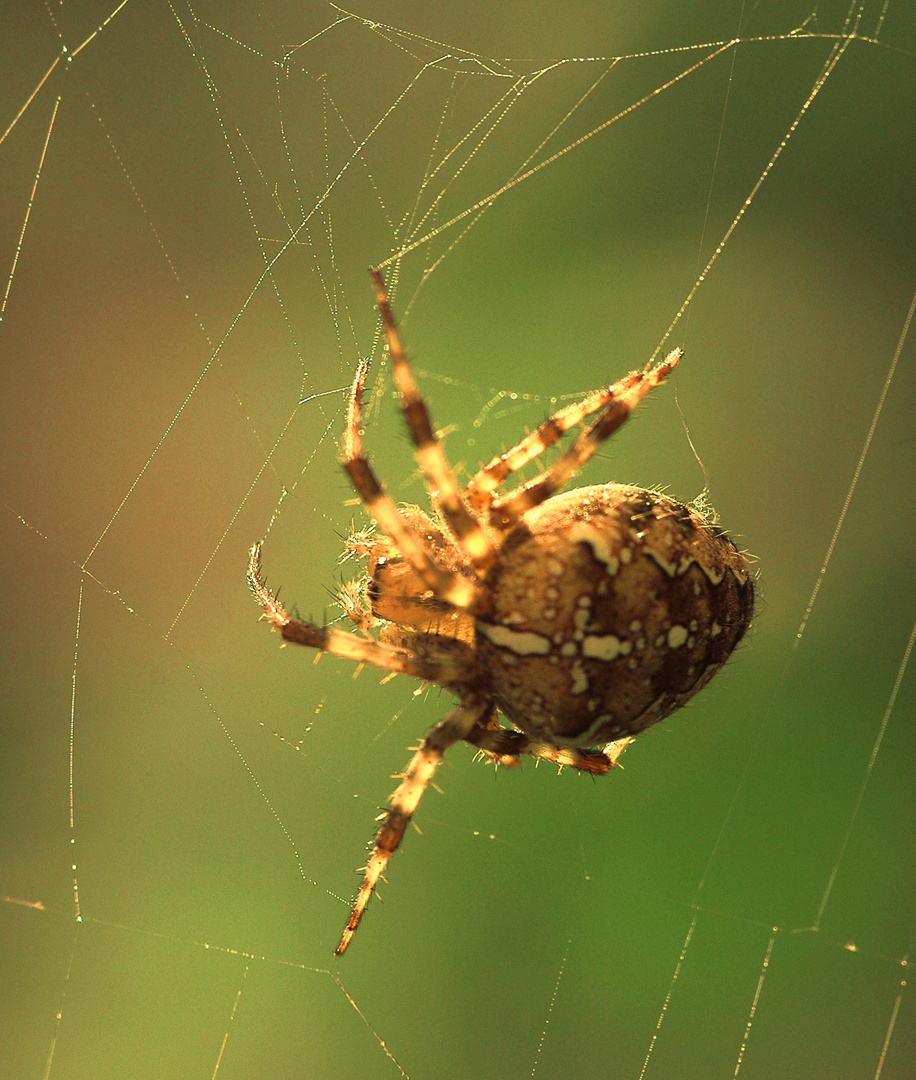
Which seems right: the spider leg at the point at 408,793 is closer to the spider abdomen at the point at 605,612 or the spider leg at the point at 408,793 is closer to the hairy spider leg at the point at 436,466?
the spider abdomen at the point at 605,612

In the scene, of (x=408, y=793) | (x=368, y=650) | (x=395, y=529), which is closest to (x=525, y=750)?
(x=408, y=793)

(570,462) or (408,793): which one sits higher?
(570,462)

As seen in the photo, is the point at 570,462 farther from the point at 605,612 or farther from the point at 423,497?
the point at 423,497

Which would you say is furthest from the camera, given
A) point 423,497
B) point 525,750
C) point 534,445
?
point 423,497

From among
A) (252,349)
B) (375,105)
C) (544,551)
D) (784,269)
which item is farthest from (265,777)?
(784,269)

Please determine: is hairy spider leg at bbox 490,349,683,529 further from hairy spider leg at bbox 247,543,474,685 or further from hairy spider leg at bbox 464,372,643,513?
hairy spider leg at bbox 247,543,474,685

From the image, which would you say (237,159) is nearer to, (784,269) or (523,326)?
(523,326)

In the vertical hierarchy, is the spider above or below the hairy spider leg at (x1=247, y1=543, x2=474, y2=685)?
above

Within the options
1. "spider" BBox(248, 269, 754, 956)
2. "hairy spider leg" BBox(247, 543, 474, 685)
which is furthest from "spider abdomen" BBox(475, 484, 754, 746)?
"hairy spider leg" BBox(247, 543, 474, 685)
